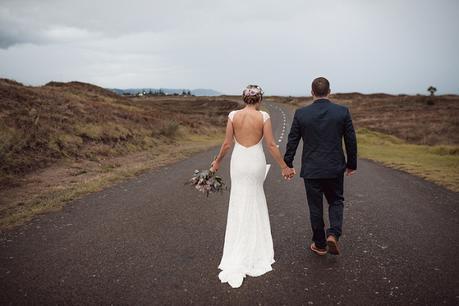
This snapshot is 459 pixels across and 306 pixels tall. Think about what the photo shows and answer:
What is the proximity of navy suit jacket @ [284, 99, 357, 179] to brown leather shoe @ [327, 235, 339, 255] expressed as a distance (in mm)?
832

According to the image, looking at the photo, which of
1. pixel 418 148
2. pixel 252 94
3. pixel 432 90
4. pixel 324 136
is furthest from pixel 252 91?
pixel 432 90

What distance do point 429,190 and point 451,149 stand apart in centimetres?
1090

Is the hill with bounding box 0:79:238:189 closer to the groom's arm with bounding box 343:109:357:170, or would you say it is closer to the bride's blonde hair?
the bride's blonde hair

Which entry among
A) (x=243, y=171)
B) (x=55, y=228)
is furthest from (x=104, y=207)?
(x=243, y=171)

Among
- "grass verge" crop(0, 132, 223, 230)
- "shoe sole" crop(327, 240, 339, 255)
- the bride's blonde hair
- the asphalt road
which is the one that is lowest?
"grass verge" crop(0, 132, 223, 230)

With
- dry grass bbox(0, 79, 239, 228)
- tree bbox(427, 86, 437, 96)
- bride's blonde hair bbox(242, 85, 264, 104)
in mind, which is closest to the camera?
bride's blonde hair bbox(242, 85, 264, 104)

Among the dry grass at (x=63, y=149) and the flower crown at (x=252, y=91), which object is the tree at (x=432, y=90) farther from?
the flower crown at (x=252, y=91)

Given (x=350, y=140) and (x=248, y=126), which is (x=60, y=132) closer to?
(x=248, y=126)

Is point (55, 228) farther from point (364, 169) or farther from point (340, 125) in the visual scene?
point (364, 169)

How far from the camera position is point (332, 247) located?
4.89 m

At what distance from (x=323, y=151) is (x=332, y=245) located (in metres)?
1.26

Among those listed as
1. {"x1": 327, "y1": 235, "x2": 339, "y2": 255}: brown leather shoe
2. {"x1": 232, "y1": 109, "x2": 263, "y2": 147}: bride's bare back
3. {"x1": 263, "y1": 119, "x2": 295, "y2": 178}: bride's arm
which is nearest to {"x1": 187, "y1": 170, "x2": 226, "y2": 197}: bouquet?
{"x1": 232, "y1": 109, "x2": 263, "y2": 147}: bride's bare back

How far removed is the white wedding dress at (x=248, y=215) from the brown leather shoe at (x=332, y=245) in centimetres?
78

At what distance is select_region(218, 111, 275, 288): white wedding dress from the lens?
192 inches
